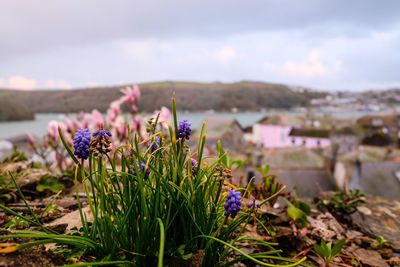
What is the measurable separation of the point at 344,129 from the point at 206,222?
67.2 metres

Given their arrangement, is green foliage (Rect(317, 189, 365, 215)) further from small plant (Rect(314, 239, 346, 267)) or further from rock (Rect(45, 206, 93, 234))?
rock (Rect(45, 206, 93, 234))

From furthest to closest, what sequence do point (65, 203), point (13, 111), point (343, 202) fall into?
point (13, 111) → point (343, 202) → point (65, 203)

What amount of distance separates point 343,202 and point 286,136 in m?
72.2

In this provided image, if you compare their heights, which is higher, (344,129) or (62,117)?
(62,117)

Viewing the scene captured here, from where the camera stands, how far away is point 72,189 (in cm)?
361

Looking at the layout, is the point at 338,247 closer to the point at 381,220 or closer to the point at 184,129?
the point at 184,129

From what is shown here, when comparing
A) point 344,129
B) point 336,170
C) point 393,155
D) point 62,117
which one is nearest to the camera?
point 62,117

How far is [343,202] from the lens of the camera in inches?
135

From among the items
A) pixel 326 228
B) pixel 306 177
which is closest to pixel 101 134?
pixel 326 228

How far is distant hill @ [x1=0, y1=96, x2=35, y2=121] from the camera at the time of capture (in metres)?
57.8

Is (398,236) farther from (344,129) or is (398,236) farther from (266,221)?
(344,129)

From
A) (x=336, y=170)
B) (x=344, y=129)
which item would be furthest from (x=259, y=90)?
(x=336, y=170)

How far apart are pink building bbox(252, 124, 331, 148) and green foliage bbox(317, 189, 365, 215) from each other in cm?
6410

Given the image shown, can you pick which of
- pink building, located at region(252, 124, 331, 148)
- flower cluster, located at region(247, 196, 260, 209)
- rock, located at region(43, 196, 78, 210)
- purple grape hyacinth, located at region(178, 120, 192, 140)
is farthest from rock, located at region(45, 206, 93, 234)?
pink building, located at region(252, 124, 331, 148)
